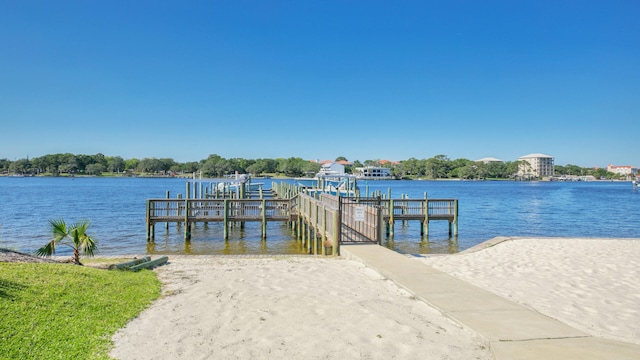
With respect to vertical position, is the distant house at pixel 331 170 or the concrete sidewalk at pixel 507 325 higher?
the distant house at pixel 331 170

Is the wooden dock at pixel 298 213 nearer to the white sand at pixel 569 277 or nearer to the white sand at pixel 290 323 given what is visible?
the white sand at pixel 569 277

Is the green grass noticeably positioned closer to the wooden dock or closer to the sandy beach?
the sandy beach

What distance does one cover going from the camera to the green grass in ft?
16.9

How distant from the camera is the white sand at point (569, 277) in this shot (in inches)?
291

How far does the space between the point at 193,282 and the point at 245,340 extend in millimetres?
4011

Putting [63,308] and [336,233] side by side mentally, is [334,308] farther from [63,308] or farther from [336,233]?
[336,233]

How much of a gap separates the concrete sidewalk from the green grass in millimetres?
5172

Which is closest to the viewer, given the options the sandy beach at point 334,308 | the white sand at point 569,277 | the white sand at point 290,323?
the white sand at point 290,323

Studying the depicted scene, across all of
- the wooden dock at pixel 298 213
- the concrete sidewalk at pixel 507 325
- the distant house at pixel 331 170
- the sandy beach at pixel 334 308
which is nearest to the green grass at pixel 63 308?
the sandy beach at pixel 334 308

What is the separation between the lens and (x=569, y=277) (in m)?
10.8

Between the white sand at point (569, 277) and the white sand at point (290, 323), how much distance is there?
104 inches

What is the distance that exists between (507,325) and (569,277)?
231 inches

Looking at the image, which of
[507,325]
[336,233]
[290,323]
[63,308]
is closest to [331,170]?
[336,233]

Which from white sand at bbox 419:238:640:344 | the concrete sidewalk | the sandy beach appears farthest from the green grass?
white sand at bbox 419:238:640:344
